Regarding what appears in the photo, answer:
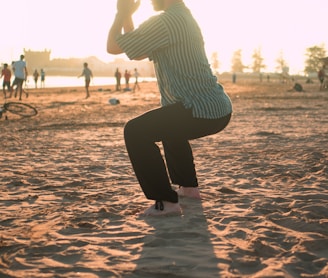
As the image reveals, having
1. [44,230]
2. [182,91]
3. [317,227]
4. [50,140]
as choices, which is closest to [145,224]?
[44,230]

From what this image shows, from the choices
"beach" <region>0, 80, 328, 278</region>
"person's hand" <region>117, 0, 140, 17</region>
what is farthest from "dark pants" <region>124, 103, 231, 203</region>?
"person's hand" <region>117, 0, 140, 17</region>

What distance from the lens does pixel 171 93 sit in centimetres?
324

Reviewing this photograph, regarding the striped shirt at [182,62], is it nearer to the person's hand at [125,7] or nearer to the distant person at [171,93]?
the distant person at [171,93]

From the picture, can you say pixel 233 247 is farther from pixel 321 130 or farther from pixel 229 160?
pixel 321 130

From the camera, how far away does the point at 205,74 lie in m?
3.26

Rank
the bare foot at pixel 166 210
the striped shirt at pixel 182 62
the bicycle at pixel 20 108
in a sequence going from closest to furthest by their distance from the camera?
1. the striped shirt at pixel 182 62
2. the bare foot at pixel 166 210
3. the bicycle at pixel 20 108

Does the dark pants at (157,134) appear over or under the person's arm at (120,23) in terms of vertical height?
under

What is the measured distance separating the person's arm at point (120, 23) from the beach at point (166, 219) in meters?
1.26

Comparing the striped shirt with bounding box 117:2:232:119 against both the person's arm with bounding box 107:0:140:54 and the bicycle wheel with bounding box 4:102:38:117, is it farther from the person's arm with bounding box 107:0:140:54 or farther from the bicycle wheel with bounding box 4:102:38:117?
the bicycle wheel with bounding box 4:102:38:117

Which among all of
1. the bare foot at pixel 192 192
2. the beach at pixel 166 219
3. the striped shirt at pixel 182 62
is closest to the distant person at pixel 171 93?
the striped shirt at pixel 182 62

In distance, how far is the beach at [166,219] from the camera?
8.05 feet

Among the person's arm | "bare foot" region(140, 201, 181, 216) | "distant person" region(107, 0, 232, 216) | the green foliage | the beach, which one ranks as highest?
the green foliage

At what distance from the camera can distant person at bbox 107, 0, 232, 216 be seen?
3.09m

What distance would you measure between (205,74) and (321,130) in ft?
21.0
